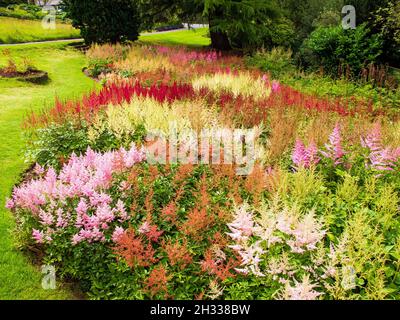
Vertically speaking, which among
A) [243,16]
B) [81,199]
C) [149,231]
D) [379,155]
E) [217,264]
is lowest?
[217,264]

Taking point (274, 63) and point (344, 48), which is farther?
point (274, 63)

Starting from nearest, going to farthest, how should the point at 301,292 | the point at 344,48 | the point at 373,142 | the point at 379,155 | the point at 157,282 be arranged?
the point at 301,292, the point at 157,282, the point at 379,155, the point at 373,142, the point at 344,48

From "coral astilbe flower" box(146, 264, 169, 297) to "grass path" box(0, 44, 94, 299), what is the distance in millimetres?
1013

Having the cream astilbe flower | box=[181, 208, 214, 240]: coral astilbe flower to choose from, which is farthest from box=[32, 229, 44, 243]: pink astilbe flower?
the cream astilbe flower

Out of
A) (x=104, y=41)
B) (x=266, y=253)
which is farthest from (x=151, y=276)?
(x=104, y=41)

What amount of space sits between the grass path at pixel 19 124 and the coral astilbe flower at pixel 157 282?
39.9 inches

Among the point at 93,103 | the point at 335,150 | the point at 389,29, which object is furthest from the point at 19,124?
the point at 389,29

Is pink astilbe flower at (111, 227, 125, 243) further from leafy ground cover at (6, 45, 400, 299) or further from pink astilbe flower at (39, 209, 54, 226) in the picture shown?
pink astilbe flower at (39, 209, 54, 226)

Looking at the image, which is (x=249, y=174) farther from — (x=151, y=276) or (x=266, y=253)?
(x=151, y=276)

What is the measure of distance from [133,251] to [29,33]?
827 inches

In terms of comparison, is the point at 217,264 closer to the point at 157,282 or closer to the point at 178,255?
the point at 178,255

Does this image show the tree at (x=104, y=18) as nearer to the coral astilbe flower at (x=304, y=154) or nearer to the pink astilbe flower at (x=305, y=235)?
the coral astilbe flower at (x=304, y=154)

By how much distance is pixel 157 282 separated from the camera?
3533 mm

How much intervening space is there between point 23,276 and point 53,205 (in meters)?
0.78
